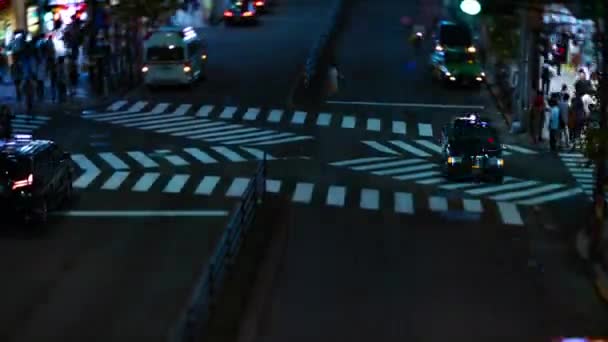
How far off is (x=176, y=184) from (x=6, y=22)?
22762mm

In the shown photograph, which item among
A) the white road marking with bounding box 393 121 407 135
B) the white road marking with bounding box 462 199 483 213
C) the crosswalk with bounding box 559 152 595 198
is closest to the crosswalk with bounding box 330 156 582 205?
the crosswalk with bounding box 559 152 595 198

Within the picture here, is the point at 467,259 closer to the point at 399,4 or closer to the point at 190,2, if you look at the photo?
the point at 190,2

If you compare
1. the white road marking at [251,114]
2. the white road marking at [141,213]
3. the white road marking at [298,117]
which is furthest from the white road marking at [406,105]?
the white road marking at [141,213]

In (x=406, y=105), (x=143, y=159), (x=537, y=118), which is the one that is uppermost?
(x=537, y=118)

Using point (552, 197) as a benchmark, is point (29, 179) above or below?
above

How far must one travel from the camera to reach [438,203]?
28.0 metres

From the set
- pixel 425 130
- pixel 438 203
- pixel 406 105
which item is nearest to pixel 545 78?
pixel 406 105

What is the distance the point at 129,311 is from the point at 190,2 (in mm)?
54366

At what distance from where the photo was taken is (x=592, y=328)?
18578 millimetres

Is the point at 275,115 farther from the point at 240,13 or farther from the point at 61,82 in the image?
the point at 240,13

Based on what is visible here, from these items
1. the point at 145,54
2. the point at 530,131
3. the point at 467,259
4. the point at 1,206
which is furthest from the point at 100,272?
the point at 145,54

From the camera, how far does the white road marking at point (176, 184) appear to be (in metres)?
28.2

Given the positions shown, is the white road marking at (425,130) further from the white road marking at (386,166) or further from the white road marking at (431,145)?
the white road marking at (386,166)

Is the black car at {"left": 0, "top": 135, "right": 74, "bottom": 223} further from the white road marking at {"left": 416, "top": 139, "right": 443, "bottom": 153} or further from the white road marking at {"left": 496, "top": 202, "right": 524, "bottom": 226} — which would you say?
the white road marking at {"left": 416, "top": 139, "right": 443, "bottom": 153}
